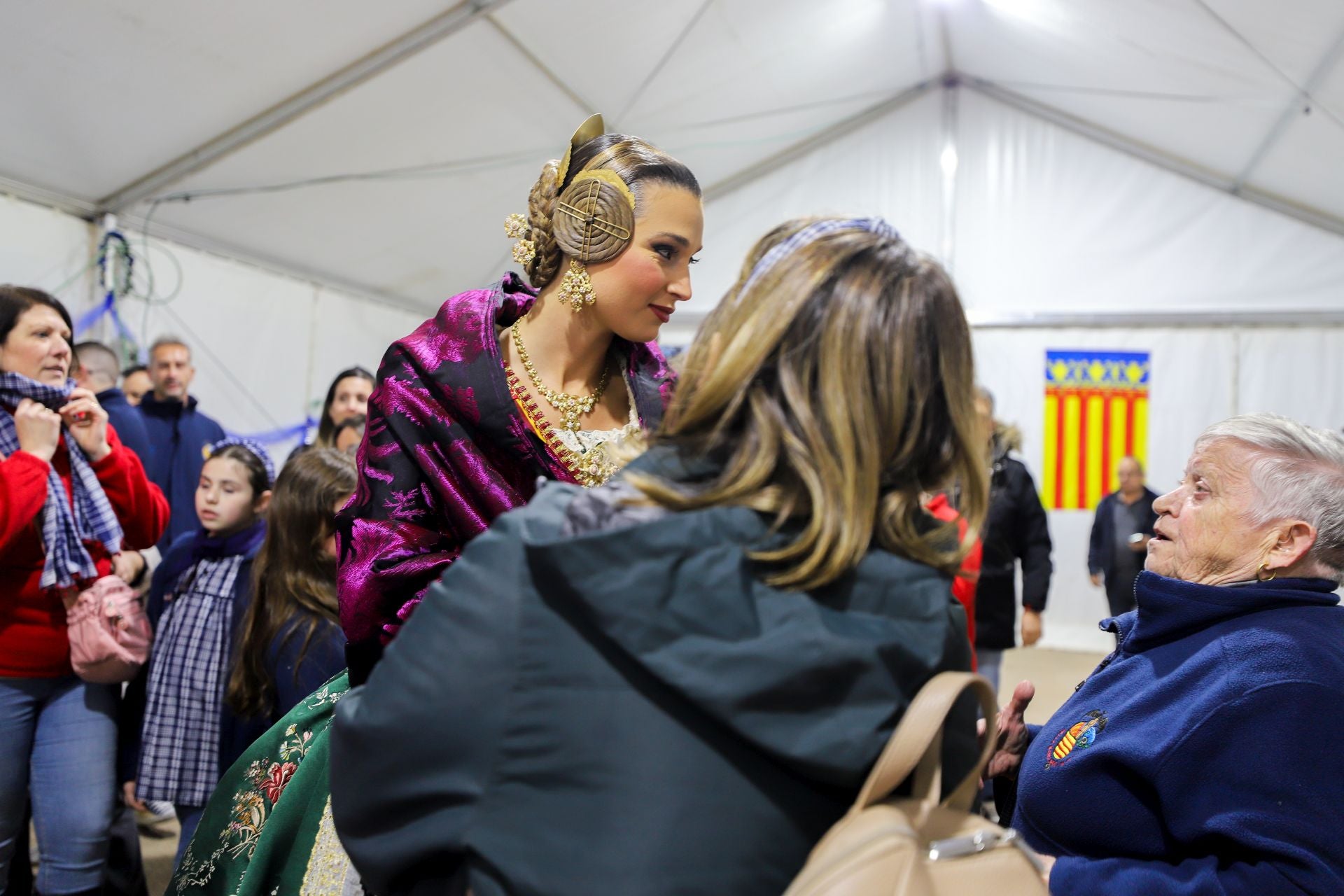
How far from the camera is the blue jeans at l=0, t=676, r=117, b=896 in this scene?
2416 mm

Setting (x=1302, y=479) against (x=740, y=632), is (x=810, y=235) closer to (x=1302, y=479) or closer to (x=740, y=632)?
(x=740, y=632)

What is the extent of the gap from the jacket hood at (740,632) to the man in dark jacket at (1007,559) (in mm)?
3379

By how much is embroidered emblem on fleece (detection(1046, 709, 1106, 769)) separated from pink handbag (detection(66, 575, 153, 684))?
2104 millimetres

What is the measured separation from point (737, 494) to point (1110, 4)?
6848mm

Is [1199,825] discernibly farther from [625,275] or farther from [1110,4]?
[1110,4]

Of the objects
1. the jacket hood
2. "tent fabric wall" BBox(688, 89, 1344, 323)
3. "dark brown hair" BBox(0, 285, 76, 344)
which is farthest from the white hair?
"tent fabric wall" BBox(688, 89, 1344, 323)

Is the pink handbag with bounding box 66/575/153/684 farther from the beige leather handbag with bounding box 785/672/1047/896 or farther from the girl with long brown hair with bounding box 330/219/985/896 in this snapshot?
the beige leather handbag with bounding box 785/672/1047/896

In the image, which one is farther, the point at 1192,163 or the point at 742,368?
the point at 1192,163

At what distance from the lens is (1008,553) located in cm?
454

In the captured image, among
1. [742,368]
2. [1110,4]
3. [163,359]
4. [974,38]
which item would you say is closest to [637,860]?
[742,368]

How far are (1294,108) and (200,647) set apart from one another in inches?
286

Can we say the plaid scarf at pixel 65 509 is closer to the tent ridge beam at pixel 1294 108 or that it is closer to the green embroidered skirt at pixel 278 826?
the green embroidered skirt at pixel 278 826

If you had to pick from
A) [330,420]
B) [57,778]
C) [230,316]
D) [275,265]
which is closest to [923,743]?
[57,778]

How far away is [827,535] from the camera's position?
33.4 inches
